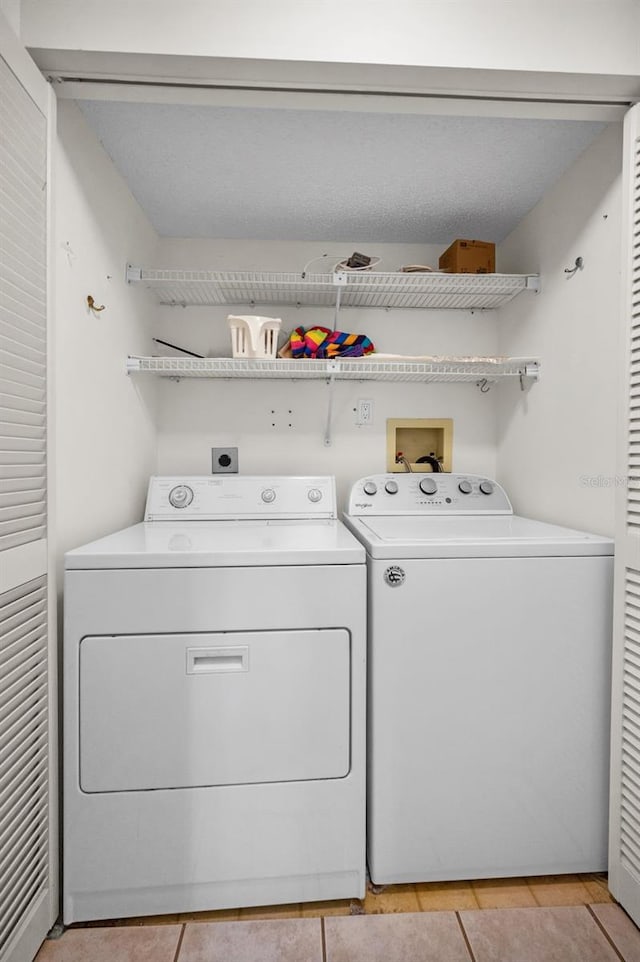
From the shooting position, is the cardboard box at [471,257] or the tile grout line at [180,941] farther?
the cardboard box at [471,257]

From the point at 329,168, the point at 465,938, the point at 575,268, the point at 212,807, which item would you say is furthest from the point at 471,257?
the point at 465,938

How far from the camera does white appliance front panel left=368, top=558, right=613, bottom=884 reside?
1.42m

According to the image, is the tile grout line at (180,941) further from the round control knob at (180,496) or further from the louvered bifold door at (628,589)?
the round control knob at (180,496)

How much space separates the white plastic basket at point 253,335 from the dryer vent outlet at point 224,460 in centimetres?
50

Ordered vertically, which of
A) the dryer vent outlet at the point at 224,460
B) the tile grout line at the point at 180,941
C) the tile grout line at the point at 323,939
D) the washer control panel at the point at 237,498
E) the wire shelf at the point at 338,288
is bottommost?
the tile grout line at the point at 180,941

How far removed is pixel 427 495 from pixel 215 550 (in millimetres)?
1107

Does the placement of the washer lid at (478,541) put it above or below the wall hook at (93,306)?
below

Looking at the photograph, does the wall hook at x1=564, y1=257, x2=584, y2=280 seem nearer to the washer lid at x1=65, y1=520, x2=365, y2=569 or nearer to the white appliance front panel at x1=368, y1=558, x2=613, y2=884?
the white appliance front panel at x1=368, y1=558, x2=613, y2=884

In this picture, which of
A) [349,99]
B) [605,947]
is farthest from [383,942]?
[349,99]

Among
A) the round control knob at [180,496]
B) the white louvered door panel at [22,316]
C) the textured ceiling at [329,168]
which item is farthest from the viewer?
the round control knob at [180,496]

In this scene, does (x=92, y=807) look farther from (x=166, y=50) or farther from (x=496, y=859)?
(x=166, y=50)

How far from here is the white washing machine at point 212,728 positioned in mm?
1332

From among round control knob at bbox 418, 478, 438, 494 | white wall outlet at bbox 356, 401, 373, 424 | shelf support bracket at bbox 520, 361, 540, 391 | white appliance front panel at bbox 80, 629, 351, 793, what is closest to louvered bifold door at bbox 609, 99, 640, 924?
shelf support bracket at bbox 520, 361, 540, 391

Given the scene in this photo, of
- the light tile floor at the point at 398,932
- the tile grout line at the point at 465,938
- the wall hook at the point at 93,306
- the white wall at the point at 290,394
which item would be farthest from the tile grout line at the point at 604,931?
the wall hook at the point at 93,306
